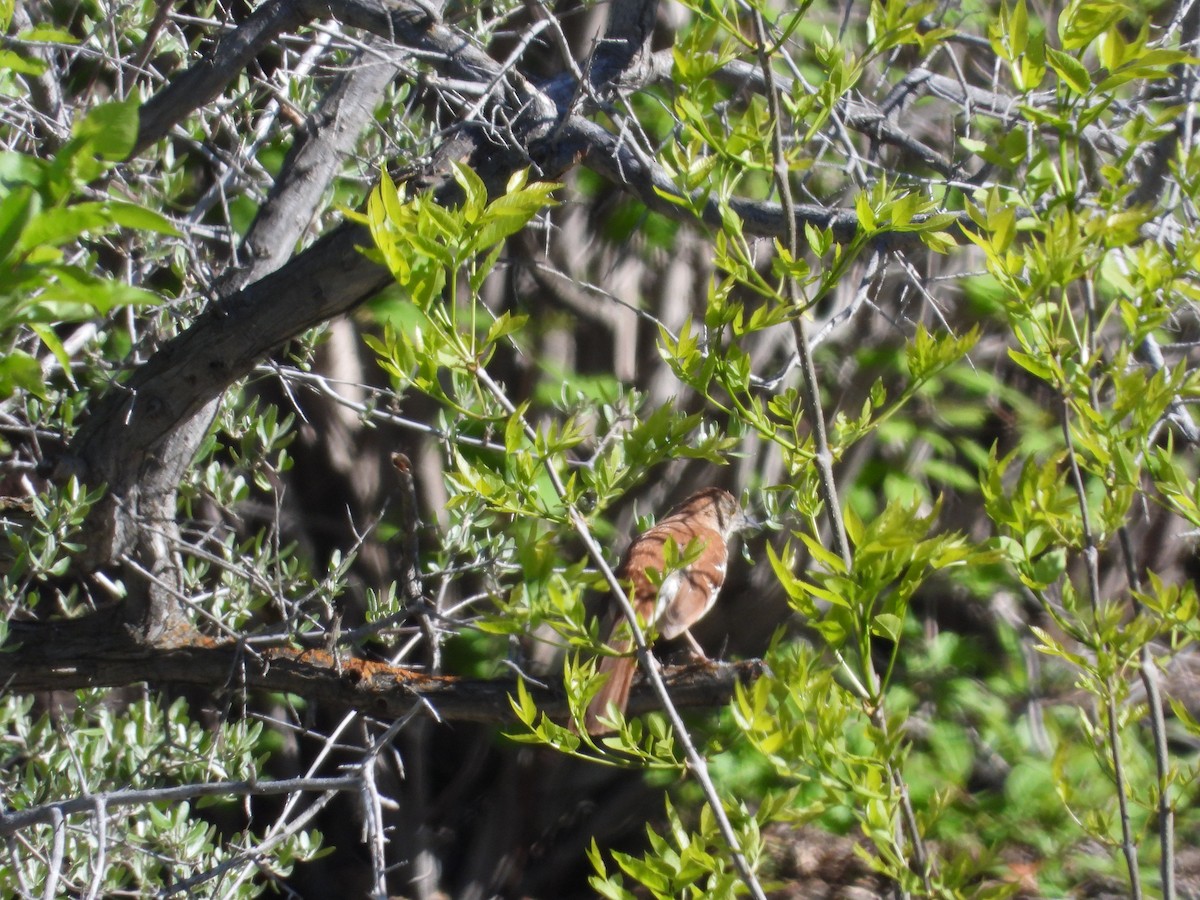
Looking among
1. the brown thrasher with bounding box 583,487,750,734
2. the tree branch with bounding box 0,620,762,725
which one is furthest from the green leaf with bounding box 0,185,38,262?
the brown thrasher with bounding box 583,487,750,734

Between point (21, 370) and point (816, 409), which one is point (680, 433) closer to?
point (816, 409)

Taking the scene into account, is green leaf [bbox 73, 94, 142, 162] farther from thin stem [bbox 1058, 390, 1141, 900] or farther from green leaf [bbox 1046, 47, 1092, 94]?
thin stem [bbox 1058, 390, 1141, 900]

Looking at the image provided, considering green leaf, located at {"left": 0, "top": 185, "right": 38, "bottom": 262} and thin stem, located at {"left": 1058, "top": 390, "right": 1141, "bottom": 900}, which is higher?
green leaf, located at {"left": 0, "top": 185, "right": 38, "bottom": 262}

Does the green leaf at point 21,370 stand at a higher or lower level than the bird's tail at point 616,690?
higher

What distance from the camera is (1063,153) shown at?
1642 mm

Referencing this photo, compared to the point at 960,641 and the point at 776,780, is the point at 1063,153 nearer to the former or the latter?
the point at 776,780

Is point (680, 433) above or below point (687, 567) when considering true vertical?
above

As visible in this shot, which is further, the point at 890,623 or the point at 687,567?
the point at 687,567

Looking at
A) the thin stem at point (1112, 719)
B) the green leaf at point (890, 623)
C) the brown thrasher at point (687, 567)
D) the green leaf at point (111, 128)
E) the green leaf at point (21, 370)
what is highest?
the green leaf at point (111, 128)

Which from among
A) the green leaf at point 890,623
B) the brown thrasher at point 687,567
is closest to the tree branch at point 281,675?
the brown thrasher at point 687,567

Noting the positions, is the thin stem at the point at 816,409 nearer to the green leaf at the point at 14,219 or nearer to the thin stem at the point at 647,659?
the thin stem at the point at 647,659

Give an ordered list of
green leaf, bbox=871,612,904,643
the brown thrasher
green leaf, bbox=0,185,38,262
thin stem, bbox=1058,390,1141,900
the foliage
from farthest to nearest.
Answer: the brown thrasher, thin stem, bbox=1058,390,1141,900, the foliage, green leaf, bbox=871,612,904,643, green leaf, bbox=0,185,38,262

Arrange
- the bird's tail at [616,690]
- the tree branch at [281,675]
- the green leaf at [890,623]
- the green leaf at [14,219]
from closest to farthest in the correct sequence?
the green leaf at [14,219]
the green leaf at [890,623]
the tree branch at [281,675]
the bird's tail at [616,690]

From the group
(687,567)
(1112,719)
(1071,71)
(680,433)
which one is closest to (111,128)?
(680,433)
